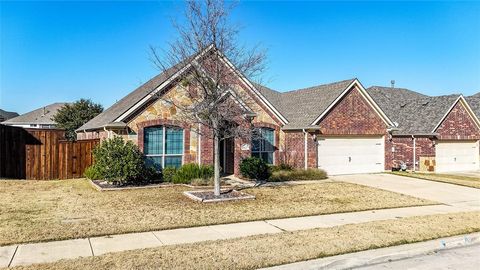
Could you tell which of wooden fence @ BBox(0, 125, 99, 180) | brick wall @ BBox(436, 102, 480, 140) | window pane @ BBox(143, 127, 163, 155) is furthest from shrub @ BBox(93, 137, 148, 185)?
brick wall @ BBox(436, 102, 480, 140)

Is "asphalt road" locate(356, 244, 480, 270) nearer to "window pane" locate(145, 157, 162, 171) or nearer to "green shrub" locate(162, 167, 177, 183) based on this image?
"green shrub" locate(162, 167, 177, 183)

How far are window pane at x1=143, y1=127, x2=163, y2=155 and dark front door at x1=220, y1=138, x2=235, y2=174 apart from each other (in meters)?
3.77

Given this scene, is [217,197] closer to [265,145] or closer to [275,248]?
[275,248]

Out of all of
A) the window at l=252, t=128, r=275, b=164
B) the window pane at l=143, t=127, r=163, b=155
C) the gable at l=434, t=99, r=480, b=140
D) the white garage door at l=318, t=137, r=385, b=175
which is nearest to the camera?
the window pane at l=143, t=127, r=163, b=155

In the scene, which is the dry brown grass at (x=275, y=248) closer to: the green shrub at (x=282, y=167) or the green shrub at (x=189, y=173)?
the green shrub at (x=189, y=173)

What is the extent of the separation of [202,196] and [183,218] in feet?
9.90

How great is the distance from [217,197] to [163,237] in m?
4.86

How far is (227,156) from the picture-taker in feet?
68.6

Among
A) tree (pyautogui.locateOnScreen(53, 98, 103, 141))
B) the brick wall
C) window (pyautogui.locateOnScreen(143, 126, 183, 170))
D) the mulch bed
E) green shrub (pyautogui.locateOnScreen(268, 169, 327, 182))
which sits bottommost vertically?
the mulch bed

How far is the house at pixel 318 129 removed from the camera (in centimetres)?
1795

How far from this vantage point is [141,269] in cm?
636

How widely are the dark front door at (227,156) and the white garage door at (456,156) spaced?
559 inches

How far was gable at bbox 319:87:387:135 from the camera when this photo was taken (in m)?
21.8

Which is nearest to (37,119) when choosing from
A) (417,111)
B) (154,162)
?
(154,162)
